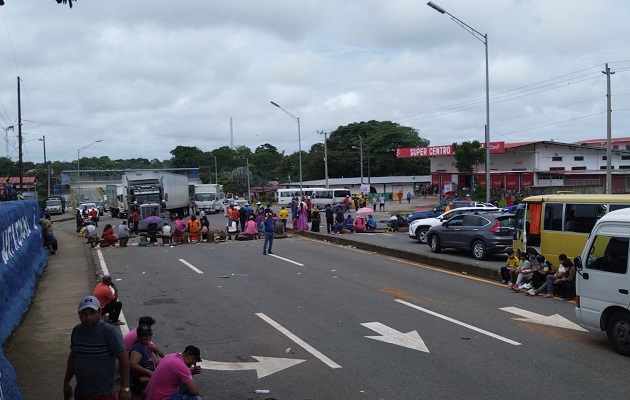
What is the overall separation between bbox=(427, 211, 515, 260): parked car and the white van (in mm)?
9878

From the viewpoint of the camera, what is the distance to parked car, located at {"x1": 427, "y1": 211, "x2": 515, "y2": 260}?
20062 millimetres

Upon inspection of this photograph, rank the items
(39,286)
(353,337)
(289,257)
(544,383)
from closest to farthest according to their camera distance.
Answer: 1. (544,383)
2. (353,337)
3. (39,286)
4. (289,257)

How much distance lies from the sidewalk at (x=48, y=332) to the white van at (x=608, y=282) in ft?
26.1

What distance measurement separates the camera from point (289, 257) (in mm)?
22609

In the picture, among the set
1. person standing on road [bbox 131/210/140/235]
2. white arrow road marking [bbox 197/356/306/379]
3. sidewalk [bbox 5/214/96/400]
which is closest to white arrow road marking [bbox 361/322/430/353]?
white arrow road marking [bbox 197/356/306/379]

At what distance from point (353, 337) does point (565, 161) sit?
5773cm

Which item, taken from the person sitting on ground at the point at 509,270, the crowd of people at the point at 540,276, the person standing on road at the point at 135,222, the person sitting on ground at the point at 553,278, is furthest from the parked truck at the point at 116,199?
the person sitting on ground at the point at 553,278

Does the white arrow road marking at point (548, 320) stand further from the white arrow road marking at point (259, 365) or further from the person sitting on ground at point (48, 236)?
the person sitting on ground at point (48, 236)

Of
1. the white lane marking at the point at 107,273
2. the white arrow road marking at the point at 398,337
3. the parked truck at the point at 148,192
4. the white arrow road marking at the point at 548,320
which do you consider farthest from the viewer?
the parked truck at the point at 148,192

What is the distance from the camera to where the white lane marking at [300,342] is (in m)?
9.16

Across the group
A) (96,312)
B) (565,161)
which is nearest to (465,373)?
(96,312)

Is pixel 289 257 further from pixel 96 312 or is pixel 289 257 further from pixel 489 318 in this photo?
pixel 96 312

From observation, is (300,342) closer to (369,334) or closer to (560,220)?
(369,334)

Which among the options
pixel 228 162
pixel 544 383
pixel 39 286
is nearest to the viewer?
pixel 544 383
